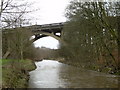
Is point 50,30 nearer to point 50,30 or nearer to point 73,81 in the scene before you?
point 50,30

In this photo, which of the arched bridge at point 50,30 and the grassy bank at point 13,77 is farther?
the arched bridge at point 50,30

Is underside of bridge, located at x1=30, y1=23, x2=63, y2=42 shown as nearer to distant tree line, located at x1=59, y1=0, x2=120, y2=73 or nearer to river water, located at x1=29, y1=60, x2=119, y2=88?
distant tree line, located at x1=59, y1=0, x2=120, y2=73

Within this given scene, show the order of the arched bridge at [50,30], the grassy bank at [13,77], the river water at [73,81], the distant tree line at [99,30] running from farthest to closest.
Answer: the arched bridge at [50,30] < the distant tree line at [99,30] < the river water at [73,81] < the grassy bank at [13,77]

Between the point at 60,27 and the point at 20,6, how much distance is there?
37822 mm

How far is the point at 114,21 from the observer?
22297mm

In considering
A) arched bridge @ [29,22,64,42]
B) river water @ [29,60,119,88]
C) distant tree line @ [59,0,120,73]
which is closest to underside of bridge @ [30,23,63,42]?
arched bridge @ [29,22,64,42]

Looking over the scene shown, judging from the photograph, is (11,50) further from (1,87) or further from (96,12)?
(1,87)

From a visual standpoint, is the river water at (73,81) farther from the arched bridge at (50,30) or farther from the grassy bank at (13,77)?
the arched bridge at (50,30)

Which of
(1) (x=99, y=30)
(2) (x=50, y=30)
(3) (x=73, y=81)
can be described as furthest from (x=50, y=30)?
(3) (x=73, y=81)

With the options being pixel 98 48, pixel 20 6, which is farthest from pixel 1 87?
pixel 98 48

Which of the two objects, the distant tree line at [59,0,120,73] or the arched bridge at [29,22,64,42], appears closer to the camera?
the distant tree line at [59,0,120,73]

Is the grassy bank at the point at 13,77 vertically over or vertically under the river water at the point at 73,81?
over

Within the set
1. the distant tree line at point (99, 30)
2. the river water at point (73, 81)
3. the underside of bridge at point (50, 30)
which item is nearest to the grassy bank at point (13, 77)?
the river water at point (73, 81)

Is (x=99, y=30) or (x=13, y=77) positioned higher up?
(x=99, y=30)
